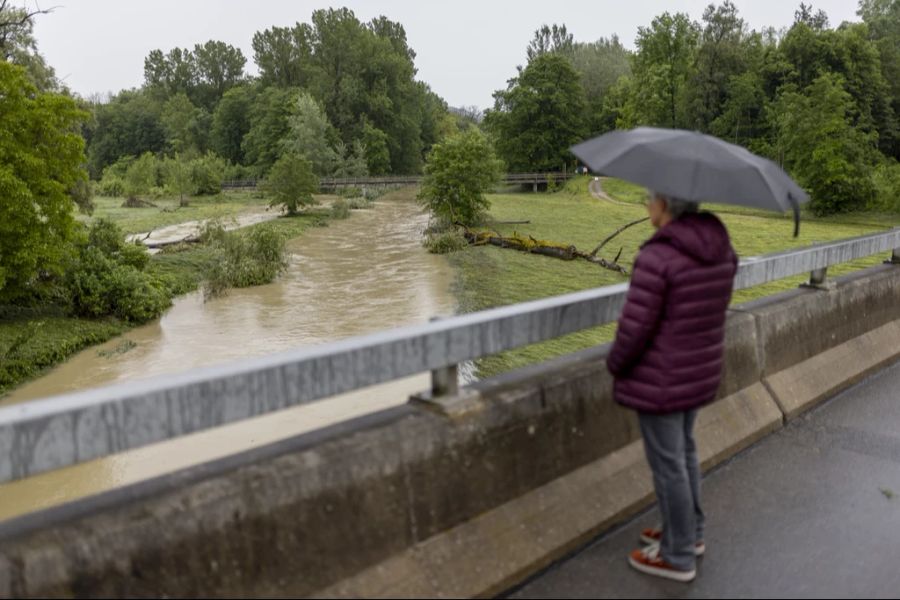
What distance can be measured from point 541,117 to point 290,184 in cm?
3278

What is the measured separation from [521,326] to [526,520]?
88cm

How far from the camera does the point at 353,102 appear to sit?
90688 mm

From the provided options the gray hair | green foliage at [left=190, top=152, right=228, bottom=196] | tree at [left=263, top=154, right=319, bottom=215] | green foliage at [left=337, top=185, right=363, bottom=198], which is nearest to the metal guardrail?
the gray hair

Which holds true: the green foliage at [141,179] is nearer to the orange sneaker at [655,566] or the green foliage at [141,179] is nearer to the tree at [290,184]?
the tree at [290,184]

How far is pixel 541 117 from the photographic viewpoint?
250ft

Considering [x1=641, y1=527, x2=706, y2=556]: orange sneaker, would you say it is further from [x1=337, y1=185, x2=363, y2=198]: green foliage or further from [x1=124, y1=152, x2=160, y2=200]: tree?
[x1=124, y1=152, x2=160, y2=200]: tree

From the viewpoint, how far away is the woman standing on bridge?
3.12m

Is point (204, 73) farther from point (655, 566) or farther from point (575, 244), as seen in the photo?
point (655, 566)

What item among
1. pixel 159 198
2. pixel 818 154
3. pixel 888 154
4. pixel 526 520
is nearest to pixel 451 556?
pixel 526 520

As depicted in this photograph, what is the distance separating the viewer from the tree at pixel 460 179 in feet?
137

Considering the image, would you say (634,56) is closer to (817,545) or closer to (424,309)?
(424,309)

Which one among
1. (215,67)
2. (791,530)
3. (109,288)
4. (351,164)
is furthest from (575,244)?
(215,67)

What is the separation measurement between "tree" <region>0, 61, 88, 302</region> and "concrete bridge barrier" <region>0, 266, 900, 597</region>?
18823 millimetres

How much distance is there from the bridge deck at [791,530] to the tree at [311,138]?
250 ft
